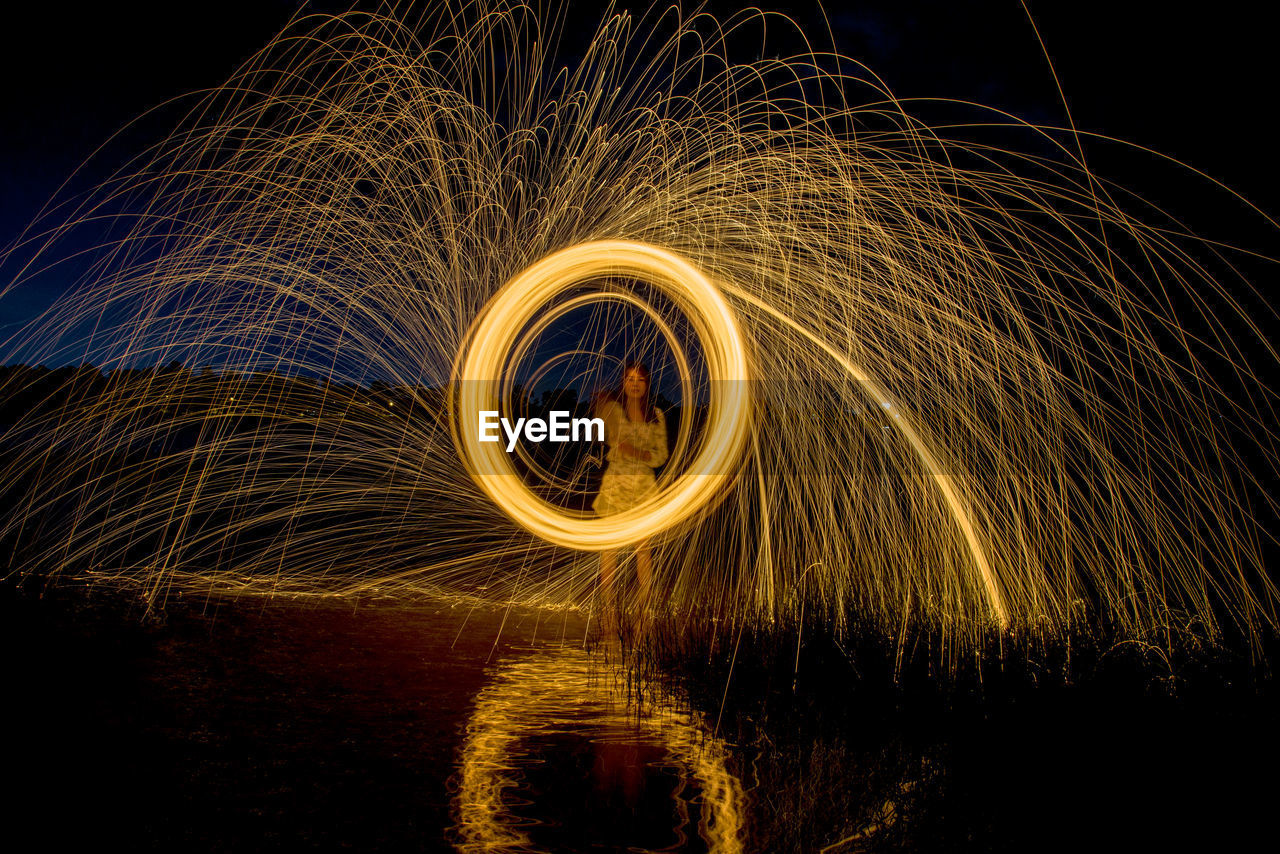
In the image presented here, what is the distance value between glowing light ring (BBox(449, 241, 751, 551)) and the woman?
0.45 ft

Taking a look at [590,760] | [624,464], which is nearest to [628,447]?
[624,464]

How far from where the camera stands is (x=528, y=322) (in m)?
7.06

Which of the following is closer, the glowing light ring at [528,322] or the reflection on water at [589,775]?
the reflection on water at [589,775]

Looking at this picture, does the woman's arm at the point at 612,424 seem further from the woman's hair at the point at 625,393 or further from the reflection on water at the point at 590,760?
the reflection on water at the point at 590,760

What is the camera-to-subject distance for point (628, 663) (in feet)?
17.2

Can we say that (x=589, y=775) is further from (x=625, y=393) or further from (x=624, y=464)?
(x=625, y=393)

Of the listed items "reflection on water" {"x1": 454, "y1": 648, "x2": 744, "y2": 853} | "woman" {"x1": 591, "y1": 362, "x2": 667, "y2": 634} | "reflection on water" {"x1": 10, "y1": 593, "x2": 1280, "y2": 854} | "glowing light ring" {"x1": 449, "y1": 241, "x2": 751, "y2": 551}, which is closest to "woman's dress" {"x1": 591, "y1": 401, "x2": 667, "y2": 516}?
"woman" {"x1": 591, "y1": 362, "x2": 667, "y2": 634}

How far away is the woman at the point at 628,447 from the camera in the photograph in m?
6.21

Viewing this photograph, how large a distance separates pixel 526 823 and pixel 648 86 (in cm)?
602

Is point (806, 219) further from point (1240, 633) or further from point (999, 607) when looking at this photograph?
point (1240, 633)

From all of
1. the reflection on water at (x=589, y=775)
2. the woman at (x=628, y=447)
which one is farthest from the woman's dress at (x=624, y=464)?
the reflection on water at (x=589, y=775)

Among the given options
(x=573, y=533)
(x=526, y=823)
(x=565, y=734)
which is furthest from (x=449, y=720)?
(x=573, y=533)

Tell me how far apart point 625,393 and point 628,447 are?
43 cm

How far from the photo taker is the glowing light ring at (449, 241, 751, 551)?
5777 mm
